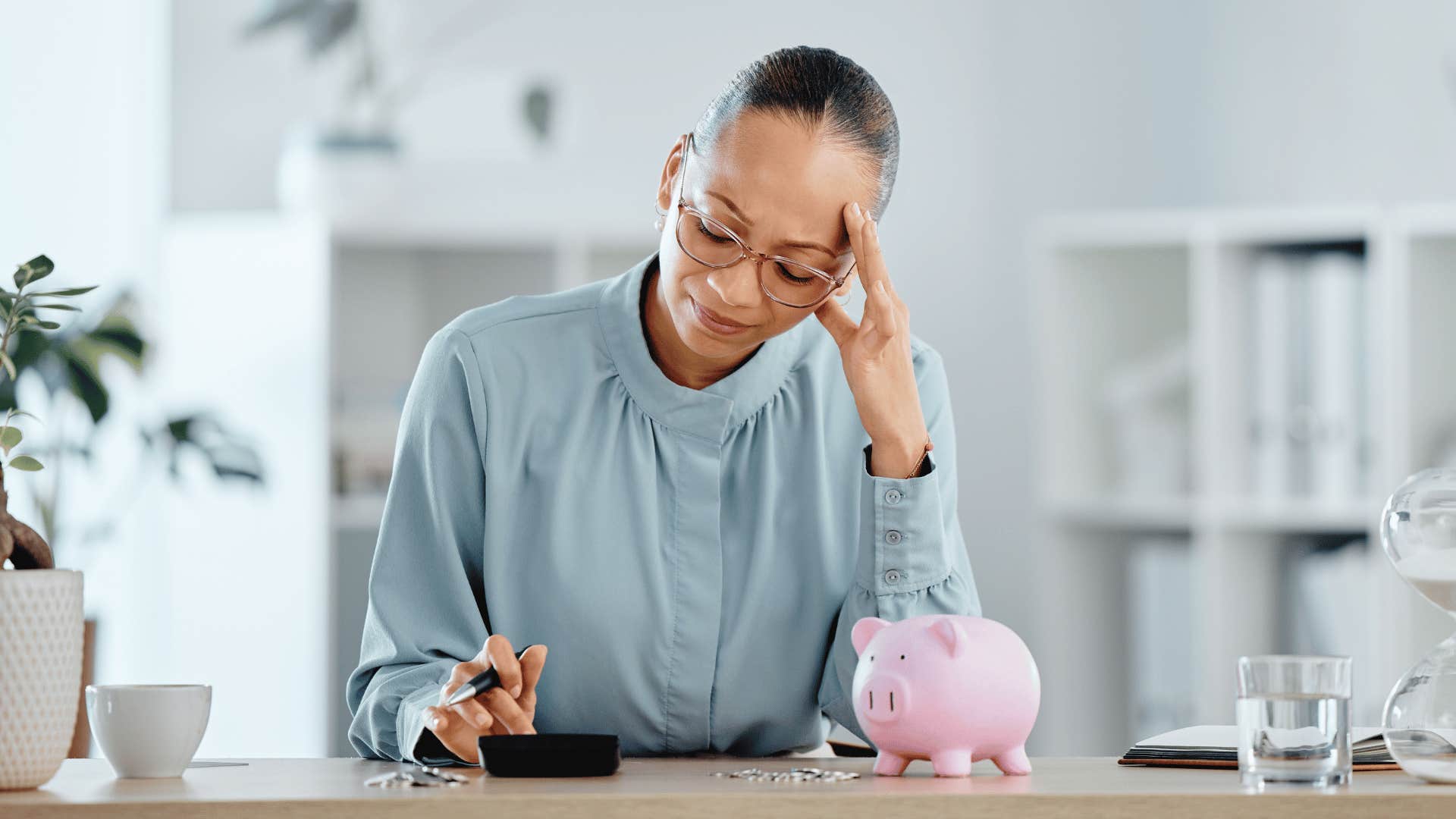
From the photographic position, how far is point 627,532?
149 cm

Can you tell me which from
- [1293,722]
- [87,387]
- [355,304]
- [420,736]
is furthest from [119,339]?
[1293,722]

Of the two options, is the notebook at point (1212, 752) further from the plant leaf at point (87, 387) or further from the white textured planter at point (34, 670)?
the plant leaf at point (87, 387)

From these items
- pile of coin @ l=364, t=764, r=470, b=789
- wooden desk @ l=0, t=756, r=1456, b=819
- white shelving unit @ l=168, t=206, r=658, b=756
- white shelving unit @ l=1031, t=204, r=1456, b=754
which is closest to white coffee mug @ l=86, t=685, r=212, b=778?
wooden desk @ l=0, t=756, r=1456, b=819

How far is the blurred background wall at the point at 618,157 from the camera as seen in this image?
3578 millimetres

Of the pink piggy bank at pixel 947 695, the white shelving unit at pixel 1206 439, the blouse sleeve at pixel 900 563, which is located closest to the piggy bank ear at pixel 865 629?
the pink piggy bank at pixel 947 695

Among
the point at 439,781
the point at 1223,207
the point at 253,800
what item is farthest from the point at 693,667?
the point at 1223,207

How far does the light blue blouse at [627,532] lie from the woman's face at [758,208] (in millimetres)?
122

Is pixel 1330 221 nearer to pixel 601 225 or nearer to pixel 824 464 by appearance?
pixel 601 225

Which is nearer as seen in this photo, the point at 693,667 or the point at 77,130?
the point at 693,667

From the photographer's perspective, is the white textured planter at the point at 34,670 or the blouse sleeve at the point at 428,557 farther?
the blouse sleeve at the point at 428,557

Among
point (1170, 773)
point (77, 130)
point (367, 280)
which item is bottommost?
point (1170, 773)

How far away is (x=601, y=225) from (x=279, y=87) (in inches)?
38.4

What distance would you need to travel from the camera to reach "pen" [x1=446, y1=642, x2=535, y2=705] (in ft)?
3.83

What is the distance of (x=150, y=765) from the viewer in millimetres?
1134
